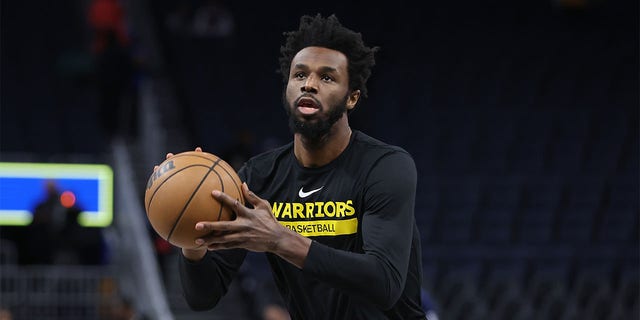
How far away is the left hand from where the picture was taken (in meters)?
3.69

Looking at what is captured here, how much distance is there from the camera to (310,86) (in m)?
4.12

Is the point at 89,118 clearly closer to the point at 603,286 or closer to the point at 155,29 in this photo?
the point at 155,29

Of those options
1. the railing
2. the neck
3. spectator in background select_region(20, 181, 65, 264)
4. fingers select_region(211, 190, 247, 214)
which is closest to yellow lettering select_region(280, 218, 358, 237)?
the neck

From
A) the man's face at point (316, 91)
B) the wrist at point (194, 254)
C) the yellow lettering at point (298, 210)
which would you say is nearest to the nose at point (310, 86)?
the man's face at point (316, 91)

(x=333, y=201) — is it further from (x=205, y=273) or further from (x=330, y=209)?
(x=205, y=273)

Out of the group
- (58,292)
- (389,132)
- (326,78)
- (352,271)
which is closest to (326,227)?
(352,271)

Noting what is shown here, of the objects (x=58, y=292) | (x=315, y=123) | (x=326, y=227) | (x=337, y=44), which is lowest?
(x=58, y=292)

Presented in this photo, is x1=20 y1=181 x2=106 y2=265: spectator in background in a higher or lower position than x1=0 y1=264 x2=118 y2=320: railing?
higher

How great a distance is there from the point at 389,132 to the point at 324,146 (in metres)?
A: 13.0

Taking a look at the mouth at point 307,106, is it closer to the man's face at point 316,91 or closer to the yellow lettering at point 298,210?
the man's face at point 316,91

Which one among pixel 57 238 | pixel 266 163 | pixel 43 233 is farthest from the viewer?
pixel 57 238

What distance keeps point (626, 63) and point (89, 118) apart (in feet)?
28.9

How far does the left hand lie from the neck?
0.60m

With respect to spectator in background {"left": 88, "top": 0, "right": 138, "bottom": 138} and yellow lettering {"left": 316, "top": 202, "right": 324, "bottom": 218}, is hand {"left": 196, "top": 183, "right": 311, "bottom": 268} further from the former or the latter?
spectator in background {"left": 88, "top": 0, "right": 138, "bottom": 138}
